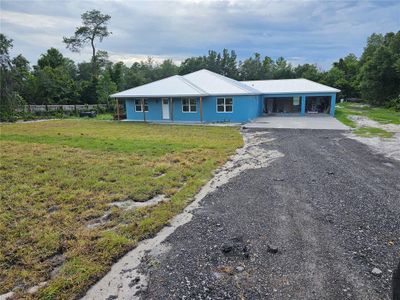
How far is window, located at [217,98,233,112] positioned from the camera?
70.2 ft

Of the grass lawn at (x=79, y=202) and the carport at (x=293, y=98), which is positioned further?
the carport at (x=293, y=98)

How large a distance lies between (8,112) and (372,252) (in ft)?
89.0

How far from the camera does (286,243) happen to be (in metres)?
3.93

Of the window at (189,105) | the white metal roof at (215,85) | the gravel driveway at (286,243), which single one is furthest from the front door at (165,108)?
the gravel driveway at (286,243)

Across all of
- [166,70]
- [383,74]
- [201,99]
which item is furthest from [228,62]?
[201,99]

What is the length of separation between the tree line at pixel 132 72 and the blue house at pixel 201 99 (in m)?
10.2

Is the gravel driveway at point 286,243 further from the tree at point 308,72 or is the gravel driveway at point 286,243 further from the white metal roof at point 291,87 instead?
the tree at point 308,72

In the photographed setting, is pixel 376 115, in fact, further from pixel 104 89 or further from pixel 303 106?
pixel 104 89

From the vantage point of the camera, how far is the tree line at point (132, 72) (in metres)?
28.8

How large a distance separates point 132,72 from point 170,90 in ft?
94.0

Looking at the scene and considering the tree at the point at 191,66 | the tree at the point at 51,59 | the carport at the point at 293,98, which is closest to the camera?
the carport at the point at 293,98

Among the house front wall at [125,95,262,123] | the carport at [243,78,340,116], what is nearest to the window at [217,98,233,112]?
the house front wall at [125,95,262,123]

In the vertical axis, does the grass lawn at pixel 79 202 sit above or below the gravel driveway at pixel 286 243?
above

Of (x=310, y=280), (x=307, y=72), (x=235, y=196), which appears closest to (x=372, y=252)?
(x=310, y=280)
